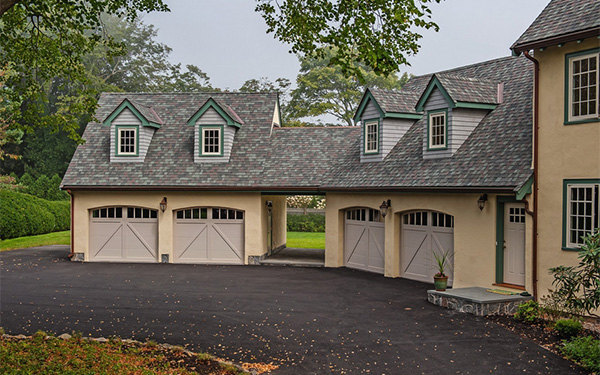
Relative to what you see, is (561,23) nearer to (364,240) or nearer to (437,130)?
(437,130)

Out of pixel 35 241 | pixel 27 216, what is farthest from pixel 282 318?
pixel 27 216

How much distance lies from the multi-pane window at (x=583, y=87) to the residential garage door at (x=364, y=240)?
25.9 feet

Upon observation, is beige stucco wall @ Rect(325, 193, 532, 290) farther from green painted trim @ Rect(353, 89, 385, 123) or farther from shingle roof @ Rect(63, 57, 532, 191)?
green painted trim @ Rect(353, 89, 385, 123)

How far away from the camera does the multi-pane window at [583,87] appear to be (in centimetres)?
1217

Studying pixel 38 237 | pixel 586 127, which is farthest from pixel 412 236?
pixel 38 237

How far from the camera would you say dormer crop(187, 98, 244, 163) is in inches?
882

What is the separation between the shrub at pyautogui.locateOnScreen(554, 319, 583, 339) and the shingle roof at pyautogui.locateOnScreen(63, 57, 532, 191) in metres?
4.25

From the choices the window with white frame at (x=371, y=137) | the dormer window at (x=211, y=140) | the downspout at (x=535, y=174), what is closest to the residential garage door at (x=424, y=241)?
the window with white frame at (x=371, y=137)

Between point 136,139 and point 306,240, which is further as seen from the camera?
point 306,240

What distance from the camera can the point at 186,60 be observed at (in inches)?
1976

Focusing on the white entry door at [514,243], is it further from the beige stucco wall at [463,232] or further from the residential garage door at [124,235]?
the residential garage door at [124,235]

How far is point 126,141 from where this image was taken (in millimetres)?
22938

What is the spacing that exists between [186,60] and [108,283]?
→ 36.0 meters

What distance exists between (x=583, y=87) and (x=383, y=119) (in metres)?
7.82
